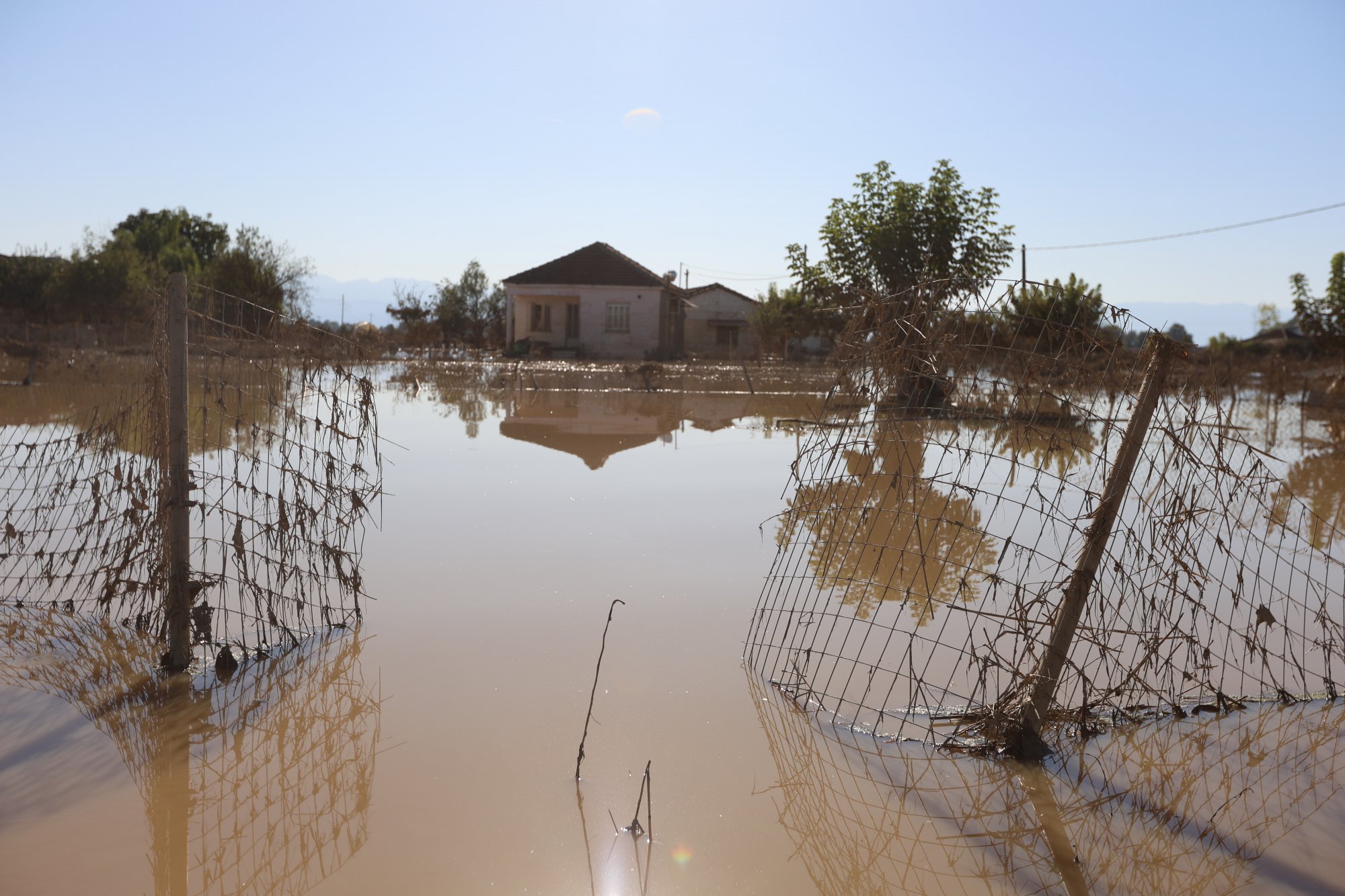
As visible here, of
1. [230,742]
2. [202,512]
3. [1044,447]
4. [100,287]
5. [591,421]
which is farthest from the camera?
[100,287]

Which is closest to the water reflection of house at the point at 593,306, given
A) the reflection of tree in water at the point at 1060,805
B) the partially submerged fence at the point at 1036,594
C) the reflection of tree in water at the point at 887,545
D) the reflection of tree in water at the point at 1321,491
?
the reflection of tree in water at the point at 1321,491

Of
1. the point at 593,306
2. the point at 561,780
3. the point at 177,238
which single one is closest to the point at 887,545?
the point at 561,780

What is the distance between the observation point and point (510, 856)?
136 inches

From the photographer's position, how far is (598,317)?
40.5 m

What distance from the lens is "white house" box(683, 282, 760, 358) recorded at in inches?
1906

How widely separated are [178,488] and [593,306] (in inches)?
1419

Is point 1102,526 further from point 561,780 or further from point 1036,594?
point 561,780

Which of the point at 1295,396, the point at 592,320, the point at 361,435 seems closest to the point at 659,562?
the point at 361,435

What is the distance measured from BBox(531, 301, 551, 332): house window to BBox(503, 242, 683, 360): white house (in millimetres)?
27

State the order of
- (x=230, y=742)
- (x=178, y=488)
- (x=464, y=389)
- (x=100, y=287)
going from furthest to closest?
(x=100, y=287) → (x=464, y=389) → (x=178, y=488) → (x=230, y=742)

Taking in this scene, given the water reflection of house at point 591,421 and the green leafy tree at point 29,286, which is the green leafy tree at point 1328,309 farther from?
the green leafy tree at point 29,286

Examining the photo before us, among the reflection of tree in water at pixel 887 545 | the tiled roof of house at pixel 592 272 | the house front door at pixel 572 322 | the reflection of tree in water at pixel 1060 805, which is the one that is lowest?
the reflection of tree in water at pixel 1060 805

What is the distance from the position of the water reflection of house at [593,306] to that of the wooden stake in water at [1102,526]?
118 ft

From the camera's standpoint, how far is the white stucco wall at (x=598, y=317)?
131 feet
